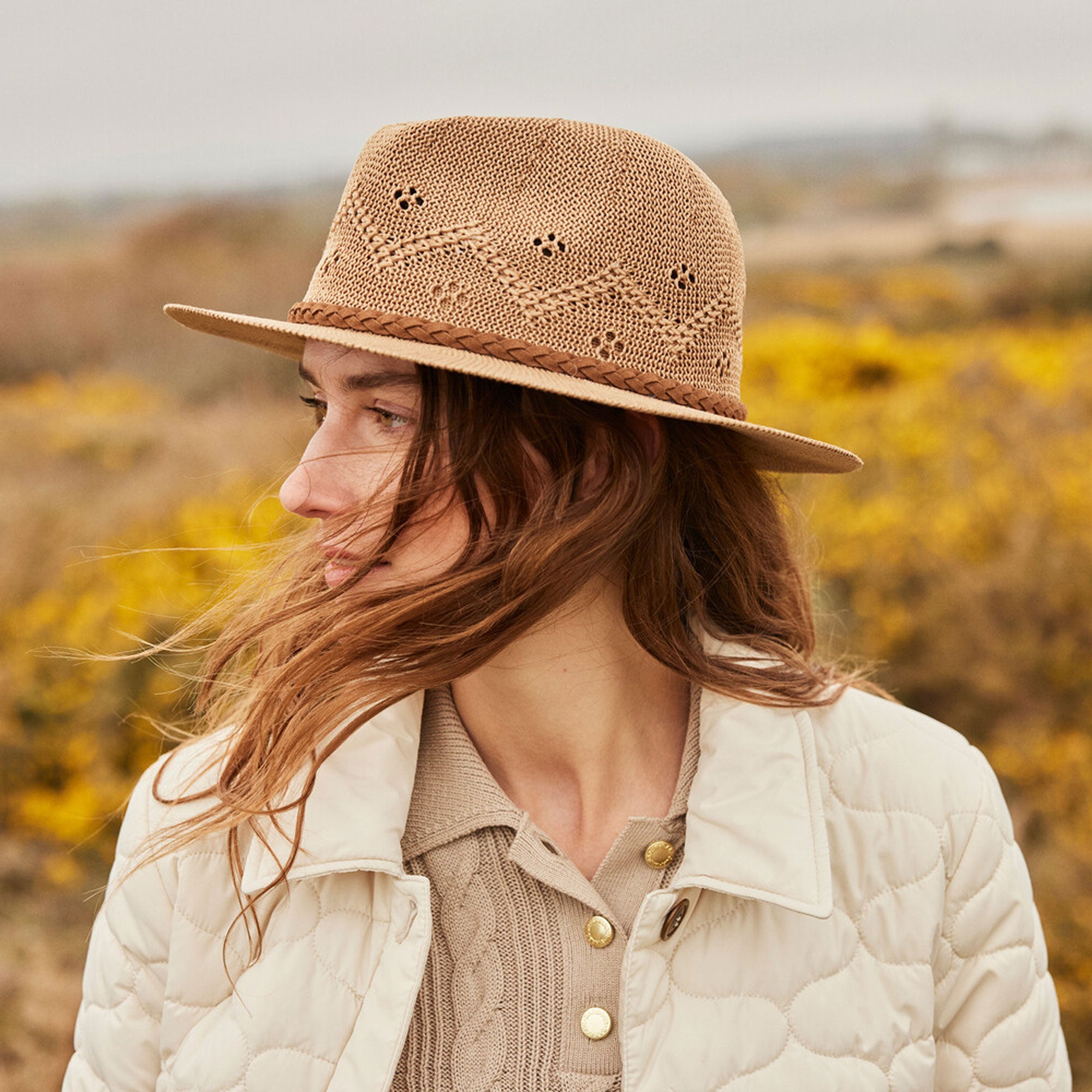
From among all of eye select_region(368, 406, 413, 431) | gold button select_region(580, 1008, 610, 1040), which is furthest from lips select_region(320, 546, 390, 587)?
gold button select_region(580, 1008, 610, 1040)

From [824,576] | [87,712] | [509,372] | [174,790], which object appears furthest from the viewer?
[824,576]

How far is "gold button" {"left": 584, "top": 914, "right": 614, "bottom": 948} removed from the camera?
137 centimetres

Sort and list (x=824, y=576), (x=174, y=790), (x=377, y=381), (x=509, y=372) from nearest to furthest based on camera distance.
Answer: (x=509, y=372), (x=377, y=381), (x=174, y=790), (x=824, y=576)

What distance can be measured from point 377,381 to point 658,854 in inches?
27.0

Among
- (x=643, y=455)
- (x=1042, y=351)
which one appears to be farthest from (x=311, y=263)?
(x=643, y=455)

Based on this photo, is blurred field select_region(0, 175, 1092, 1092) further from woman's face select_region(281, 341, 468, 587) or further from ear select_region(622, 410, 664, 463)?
ear select_region(622, 410, 664, 463)

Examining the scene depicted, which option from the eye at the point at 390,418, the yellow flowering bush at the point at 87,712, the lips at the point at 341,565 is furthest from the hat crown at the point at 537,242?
the yellow flowering bush at the point at 87,712

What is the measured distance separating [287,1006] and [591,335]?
868 mm

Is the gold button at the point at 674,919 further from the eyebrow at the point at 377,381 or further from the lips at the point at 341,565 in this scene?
the eyebrow at the point at 377,381

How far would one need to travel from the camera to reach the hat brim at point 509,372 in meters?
1.26

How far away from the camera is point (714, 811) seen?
1419 millimetres

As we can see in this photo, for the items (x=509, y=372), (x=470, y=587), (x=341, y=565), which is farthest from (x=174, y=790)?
(x=509, y=372)

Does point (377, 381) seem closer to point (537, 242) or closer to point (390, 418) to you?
point (390, 418)

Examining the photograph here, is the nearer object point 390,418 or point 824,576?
point 390,418
